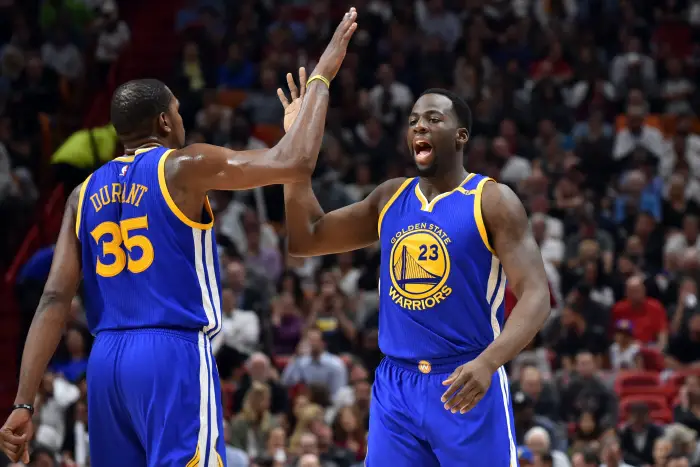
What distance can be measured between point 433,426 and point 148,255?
1536mm

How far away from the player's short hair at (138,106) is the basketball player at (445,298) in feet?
4.15

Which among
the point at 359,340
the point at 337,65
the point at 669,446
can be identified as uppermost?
the point at 337,65

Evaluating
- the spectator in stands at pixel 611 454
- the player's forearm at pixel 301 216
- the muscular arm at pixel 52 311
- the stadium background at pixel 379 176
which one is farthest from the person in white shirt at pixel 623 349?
the muscular arm at pixel 52 311

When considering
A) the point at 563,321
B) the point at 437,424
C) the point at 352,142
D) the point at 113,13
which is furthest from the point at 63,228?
the point at 113,13

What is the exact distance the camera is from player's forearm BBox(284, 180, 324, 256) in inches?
251

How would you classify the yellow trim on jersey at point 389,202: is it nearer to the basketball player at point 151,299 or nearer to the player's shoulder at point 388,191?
the player's shoulder at point 388,191

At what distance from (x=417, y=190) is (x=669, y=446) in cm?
611

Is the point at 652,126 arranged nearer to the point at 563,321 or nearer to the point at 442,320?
the point at 563,321

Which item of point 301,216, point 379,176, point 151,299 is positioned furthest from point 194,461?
point 379,176

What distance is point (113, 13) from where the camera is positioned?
17.1 metres

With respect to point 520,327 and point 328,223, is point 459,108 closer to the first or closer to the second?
point 328,223

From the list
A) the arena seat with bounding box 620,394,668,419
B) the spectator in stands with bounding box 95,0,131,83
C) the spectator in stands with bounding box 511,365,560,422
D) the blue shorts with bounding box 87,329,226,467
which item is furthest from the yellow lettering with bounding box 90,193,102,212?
the spectator in stands with bounding box 95,0,131,83

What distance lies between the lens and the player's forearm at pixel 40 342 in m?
5.56

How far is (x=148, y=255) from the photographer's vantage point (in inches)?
217
